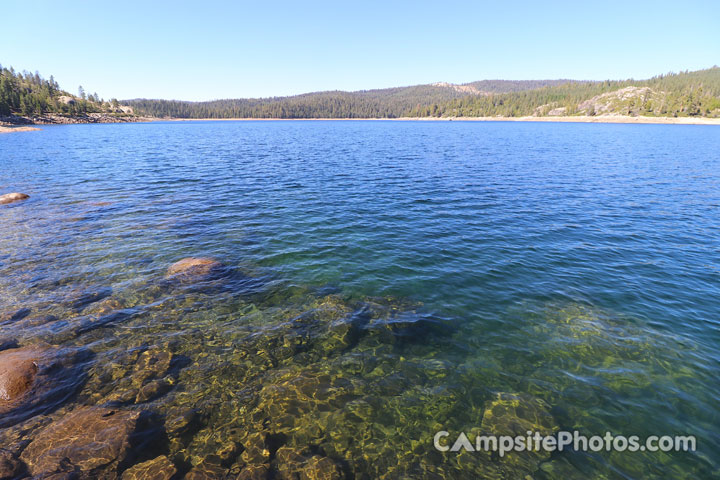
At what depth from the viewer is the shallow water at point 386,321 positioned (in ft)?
26.1

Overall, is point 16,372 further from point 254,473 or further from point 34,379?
point 254,473

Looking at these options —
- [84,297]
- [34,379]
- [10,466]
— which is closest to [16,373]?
[34,379]

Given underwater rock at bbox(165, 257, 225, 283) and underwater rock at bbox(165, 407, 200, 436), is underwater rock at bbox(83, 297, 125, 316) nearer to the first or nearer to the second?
underwater rock at bbox(165, 257, 225, 283)

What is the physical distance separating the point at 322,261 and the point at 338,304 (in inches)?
174

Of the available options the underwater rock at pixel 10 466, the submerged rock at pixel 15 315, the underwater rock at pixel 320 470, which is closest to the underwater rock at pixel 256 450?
the underwater rock at pixel 320 470

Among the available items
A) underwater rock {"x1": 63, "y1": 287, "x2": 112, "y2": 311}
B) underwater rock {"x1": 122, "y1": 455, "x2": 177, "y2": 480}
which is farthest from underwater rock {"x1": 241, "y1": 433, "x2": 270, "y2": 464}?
underwater rock {"x1": 63, "y1": 287, "x2": 112, "y2": 311}

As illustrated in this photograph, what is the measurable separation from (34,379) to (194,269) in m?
7.15

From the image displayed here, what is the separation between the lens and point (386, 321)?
1220 cm

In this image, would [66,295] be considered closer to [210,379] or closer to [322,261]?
[210,379]

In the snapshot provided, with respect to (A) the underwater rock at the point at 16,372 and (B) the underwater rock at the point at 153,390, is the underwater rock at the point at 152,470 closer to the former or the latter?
(B) the underwater rock at the point at 153,390

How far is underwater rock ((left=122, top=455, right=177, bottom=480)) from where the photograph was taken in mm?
6660

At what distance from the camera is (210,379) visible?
30.7 ft

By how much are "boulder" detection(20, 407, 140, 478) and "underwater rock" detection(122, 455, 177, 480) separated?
1.33ft

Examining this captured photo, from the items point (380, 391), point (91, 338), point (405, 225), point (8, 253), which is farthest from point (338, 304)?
point (8, 253)
